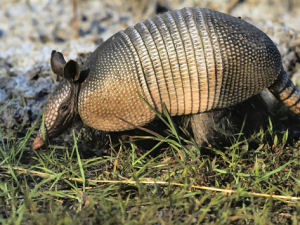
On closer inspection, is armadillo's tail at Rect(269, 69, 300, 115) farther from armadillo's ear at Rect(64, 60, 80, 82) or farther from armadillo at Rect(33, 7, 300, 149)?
armadillo's ear at Rect(64, 60, 80, 82)

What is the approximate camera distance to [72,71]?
3.85 m

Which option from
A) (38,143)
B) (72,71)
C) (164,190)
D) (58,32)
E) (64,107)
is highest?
(72,71)

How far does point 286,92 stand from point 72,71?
2.33m

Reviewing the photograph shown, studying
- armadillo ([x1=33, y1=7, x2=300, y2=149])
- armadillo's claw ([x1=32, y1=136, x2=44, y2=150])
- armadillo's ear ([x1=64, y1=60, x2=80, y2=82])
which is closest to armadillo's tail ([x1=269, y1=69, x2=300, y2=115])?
armadillo ([x1=33, y1=7, x2=300, y2=149])

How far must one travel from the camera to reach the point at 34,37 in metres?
7.19

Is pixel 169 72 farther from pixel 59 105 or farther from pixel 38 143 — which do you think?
pixel 38 143

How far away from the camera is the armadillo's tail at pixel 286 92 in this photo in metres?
4.21

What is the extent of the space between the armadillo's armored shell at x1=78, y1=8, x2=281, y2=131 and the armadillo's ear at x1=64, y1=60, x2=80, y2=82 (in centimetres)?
14

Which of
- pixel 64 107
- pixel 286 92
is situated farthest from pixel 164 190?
pixel 286 92

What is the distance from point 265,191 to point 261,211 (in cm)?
32

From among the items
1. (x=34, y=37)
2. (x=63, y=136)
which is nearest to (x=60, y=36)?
(x=34, y=37)

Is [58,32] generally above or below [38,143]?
above

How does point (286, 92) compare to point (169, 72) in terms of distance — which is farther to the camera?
point (286, 92)

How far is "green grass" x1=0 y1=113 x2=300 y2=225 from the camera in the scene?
2.98 m
